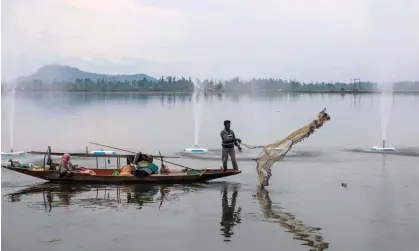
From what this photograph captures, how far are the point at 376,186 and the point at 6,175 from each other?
14886mm

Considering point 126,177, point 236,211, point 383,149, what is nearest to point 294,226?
point 236,211

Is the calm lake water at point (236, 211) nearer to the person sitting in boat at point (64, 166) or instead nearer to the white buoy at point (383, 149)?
the person sitting in boat at point (64, 166)

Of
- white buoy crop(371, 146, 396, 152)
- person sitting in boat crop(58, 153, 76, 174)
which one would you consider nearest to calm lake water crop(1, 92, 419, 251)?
person sitting in boat crop(58, 153, 76, 174)

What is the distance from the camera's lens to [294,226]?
577 inches

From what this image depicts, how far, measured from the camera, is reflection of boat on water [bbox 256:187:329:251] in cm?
1320

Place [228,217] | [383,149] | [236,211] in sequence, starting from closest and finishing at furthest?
[228,217] < [236,211] < [383,149]

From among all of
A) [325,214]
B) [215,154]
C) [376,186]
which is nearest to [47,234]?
[325,214]

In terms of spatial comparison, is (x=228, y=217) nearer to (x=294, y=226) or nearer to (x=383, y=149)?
(x=294, y=226)

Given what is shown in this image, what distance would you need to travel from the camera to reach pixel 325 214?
16.1 meters

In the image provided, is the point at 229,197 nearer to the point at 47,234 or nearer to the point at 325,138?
the point at 47,234

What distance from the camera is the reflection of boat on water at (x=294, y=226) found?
13.2 m

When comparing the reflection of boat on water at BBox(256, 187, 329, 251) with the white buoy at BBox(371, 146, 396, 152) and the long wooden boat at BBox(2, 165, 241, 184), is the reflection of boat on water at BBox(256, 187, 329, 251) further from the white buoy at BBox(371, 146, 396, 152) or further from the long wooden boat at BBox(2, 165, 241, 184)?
the white buoy at BBox(371, 146, 396, 152)

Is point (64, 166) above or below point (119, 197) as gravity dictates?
above

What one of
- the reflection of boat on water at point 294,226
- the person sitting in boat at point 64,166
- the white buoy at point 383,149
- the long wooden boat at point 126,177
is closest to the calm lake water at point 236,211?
the reflection of boat on water at point 294,226
